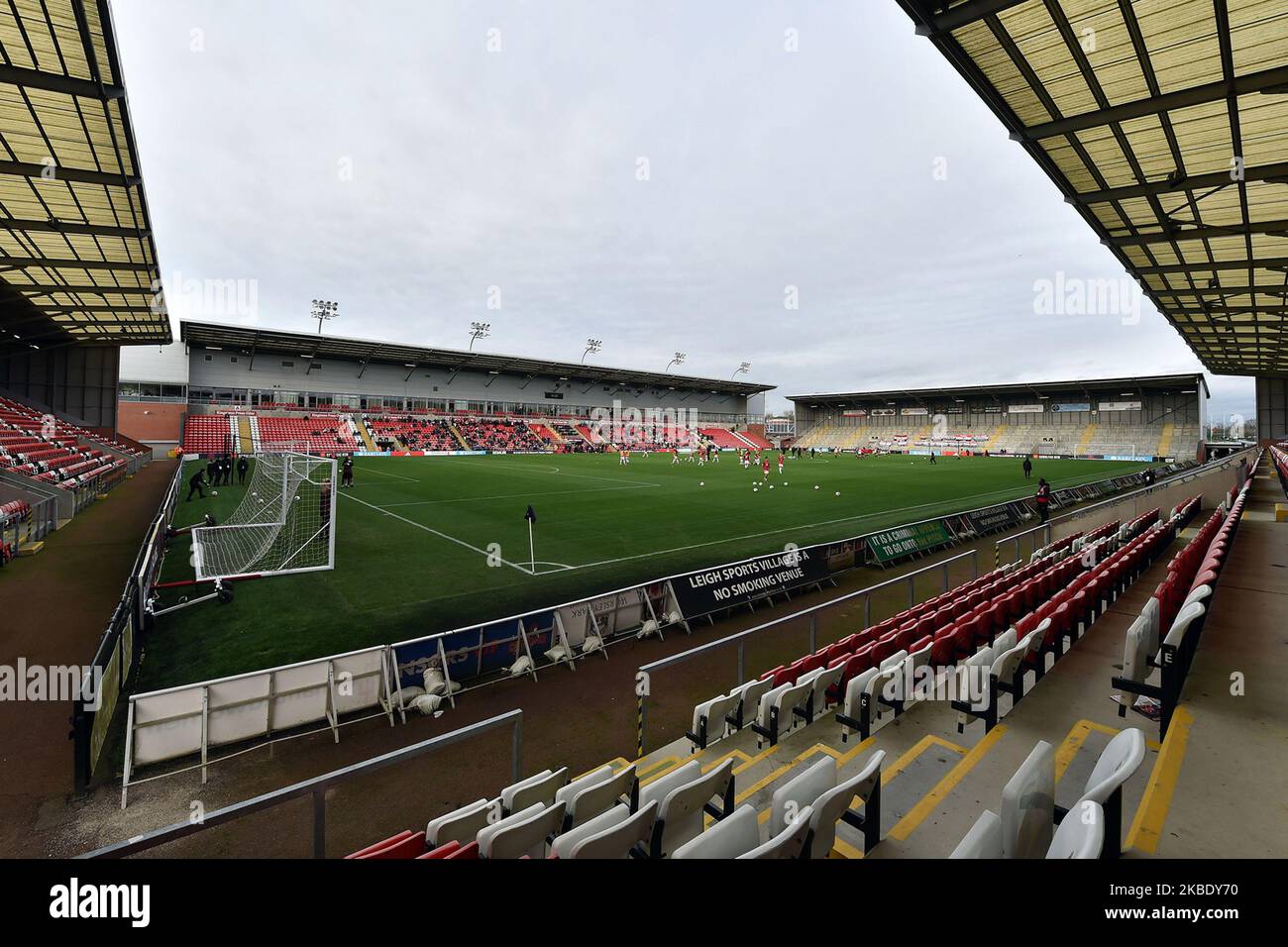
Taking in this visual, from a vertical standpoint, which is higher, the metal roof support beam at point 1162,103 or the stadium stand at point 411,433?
the metal roof support beam at point 1162,103

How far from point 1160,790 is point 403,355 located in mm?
68599

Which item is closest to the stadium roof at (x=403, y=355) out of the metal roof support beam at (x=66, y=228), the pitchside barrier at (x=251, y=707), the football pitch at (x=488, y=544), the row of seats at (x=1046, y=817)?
the football pitch at (x=488, y=544)

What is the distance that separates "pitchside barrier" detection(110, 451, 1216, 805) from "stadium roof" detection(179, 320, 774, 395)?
5635 centimetres

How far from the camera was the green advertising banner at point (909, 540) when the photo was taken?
48.9 ft

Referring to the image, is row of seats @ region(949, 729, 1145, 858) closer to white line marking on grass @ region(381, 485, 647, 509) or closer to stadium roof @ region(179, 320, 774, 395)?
white line marking on grass @ region(381, 485, 647, 509)

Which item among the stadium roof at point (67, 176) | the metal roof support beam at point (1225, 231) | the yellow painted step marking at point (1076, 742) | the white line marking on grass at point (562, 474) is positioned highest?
the stadium roof at point (67, 176)

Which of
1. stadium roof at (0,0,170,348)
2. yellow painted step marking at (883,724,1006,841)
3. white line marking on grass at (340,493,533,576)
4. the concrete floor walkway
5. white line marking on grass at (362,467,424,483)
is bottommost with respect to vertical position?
the concrete floor walkway

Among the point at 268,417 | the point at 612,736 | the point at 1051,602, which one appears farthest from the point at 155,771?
the point at 268,417

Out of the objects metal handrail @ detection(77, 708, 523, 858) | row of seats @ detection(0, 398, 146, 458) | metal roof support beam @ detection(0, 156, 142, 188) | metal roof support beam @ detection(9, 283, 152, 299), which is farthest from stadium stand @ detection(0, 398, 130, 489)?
metal handrail @ detection(77, 708, 523, 858)

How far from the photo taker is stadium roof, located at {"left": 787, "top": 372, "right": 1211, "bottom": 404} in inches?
2547

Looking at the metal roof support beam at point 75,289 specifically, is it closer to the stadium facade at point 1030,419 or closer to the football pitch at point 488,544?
the football pitch at point 488,544

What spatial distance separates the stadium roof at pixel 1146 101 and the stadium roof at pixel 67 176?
1388 centimetres

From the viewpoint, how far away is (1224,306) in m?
22.8
